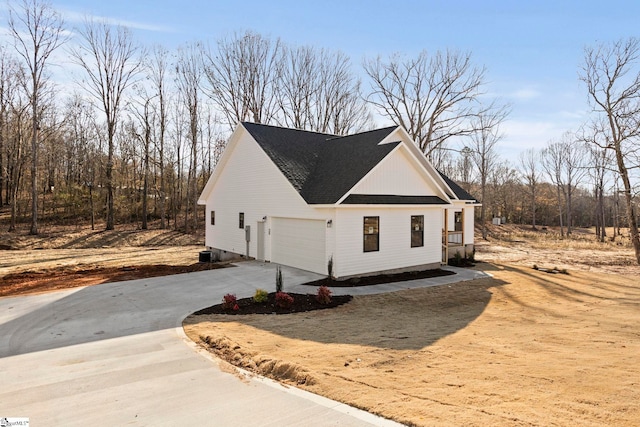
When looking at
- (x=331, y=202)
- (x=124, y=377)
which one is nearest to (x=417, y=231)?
(x=331, y=202)

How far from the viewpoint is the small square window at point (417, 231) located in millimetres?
16594

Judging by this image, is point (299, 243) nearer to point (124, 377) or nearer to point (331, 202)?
point (331, 202)

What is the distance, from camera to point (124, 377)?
562 centimetres

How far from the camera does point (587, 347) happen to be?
716 centimetres

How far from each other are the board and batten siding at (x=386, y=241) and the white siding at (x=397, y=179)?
766mm

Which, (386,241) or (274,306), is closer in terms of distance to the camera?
(274,306)

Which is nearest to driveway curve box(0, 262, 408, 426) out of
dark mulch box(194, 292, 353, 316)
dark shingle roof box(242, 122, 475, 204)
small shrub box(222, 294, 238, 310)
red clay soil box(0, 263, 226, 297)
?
dark mulch box(194, 292, 353, 316)

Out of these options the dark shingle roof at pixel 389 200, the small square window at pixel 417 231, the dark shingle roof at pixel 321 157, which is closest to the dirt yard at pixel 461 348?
the small square window at pixel 417 231

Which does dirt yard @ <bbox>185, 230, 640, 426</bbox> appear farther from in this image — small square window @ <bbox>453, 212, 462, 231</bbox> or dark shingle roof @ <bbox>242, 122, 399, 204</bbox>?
small square window @ <bbox>453, 212, 462, 231</bbox>

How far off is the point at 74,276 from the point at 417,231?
45.3 ft

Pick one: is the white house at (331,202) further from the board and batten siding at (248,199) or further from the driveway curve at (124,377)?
the driveway curve at (124,377)

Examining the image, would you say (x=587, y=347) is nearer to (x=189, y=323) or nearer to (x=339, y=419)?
(x=339, y=419)

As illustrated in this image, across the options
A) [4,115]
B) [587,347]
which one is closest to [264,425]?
[587,347]

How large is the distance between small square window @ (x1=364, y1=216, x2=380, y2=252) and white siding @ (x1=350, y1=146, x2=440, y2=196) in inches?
43.4
